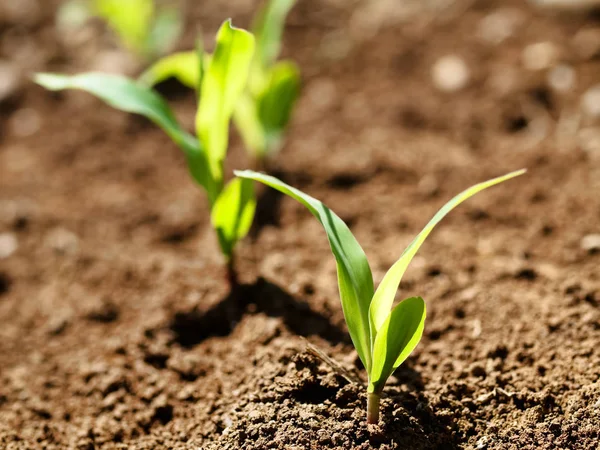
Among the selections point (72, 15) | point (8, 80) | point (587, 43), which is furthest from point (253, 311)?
point (72, 15)

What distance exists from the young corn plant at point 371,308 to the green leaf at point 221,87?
0.32m

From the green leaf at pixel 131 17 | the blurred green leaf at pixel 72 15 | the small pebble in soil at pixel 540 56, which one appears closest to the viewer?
the small pebble in soil at pixel 540 56

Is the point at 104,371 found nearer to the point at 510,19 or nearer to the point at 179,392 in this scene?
the point at 179,392

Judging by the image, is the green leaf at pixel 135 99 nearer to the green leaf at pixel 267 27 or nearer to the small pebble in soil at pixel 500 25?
the green leaf at pixel 267 27

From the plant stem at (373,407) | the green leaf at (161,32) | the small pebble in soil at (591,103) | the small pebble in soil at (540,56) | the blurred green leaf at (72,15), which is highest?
the blurred green leaf at (72,15)

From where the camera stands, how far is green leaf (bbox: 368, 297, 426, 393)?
1.02 m

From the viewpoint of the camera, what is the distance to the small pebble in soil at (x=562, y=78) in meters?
2.25

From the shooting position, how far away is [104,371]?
4.59 feet

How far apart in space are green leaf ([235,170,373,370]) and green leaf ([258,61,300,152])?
2.67ft

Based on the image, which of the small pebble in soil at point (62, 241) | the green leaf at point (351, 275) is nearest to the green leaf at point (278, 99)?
the small pebble in soil at point (62, 241)

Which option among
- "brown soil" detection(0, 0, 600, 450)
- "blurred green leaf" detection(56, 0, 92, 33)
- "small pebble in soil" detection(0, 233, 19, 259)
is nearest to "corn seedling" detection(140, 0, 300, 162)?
"brown soil" detection(0, 0, 600, 450)

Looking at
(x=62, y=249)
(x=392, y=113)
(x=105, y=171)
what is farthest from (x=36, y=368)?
(x=392, y=113)

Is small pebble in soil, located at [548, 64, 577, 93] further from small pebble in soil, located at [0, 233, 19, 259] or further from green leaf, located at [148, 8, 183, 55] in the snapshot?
small pebble in soil, located at [0, 233, 19, 259]

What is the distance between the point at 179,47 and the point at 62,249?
136 centimetres
